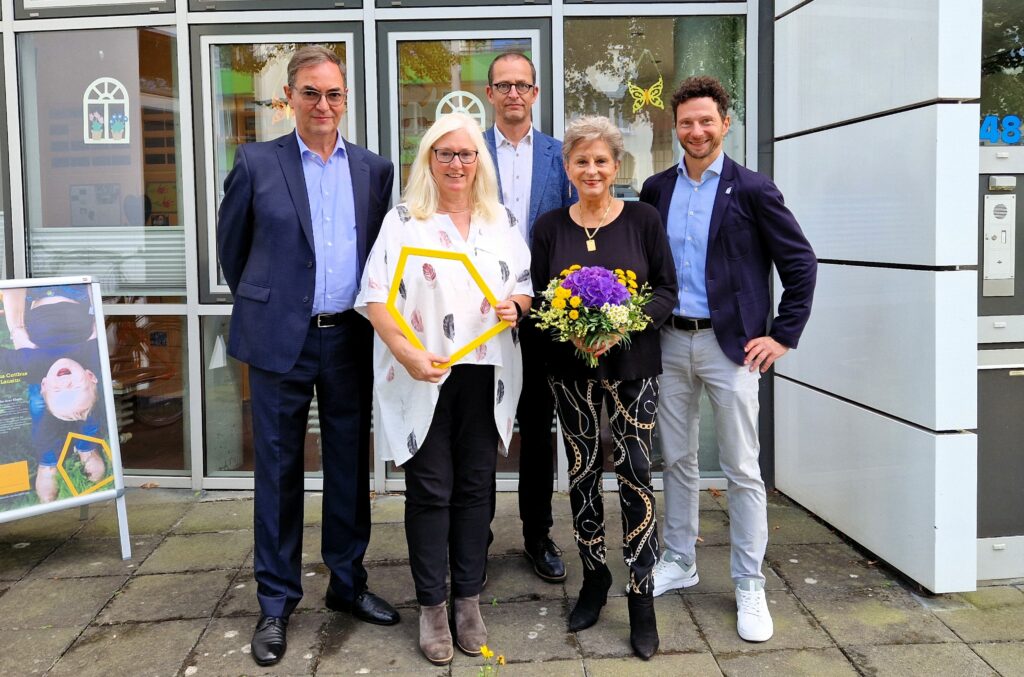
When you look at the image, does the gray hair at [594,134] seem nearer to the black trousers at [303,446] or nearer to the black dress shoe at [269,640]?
the black trousers at [303,446]

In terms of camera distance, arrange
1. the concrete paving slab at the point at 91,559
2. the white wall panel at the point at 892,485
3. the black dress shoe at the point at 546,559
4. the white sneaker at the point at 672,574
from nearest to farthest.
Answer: the white wall panel at the point at 892,485 < the white sneaker at the point at 672,574 < the black dress shoe at the point at 546,559 < the concrete paving slab at the point at 91,559

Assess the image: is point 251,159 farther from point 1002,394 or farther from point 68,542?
point 1002,394

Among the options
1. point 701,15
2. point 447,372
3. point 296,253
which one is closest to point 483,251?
point 447,372

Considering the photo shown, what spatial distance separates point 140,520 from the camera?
4969 millimetres

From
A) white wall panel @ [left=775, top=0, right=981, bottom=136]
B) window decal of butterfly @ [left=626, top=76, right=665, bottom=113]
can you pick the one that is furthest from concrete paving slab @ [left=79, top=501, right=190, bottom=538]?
white wall panel @ [left=775, top=0, right=981, bottom=136]

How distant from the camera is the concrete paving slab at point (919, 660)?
3154 millimetres

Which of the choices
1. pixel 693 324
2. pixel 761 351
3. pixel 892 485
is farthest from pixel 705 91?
pixel 892 485

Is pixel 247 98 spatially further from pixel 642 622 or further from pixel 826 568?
pixel 826 568

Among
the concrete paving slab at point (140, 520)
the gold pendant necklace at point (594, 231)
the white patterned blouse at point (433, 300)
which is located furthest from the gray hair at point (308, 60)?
the concrete paving slab at point (140, 520)

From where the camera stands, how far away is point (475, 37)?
205 inches

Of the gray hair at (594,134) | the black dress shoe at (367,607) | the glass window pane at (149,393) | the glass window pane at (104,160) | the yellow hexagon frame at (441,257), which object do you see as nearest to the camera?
the yellow hexagon frame at (441,257)

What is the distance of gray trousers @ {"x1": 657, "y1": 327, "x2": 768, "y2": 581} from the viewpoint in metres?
3.50

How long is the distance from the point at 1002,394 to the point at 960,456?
1.73 feet

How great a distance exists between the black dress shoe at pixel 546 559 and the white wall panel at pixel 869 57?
2.47m
